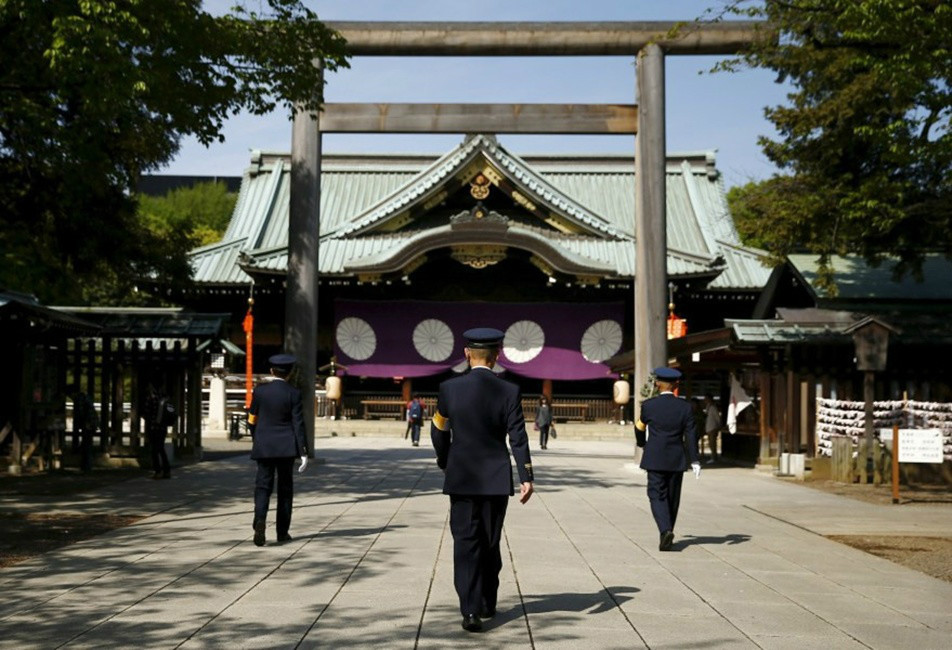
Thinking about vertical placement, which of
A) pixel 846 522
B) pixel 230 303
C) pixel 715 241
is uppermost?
pixel 715 241

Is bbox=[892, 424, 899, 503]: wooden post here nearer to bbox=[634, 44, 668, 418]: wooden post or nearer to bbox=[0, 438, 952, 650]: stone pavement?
bbox=[0, 438, 952, 650]: stone pavement

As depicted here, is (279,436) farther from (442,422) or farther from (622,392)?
(622,392)

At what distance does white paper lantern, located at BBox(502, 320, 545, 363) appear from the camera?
3522 cm

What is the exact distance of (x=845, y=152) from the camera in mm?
16984

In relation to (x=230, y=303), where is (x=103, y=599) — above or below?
below

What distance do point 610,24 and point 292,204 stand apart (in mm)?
6290

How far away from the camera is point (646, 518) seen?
12.4 metres

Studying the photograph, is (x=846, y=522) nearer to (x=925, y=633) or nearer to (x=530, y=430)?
(x=925, y=633)

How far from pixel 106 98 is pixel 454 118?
8298mm

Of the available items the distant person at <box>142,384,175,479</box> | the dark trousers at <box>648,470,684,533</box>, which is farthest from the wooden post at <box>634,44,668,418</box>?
the dark trousers at <box>648,470,684,533</box>

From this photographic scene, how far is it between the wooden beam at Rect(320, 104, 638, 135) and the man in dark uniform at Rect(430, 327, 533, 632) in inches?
511

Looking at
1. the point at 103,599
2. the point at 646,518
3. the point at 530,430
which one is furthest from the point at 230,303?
the point at 103,599

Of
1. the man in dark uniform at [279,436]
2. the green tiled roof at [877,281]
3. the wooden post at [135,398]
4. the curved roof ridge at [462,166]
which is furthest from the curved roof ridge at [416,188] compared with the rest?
the man in dark uniform at [279,436]

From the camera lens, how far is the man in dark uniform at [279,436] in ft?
31.4
